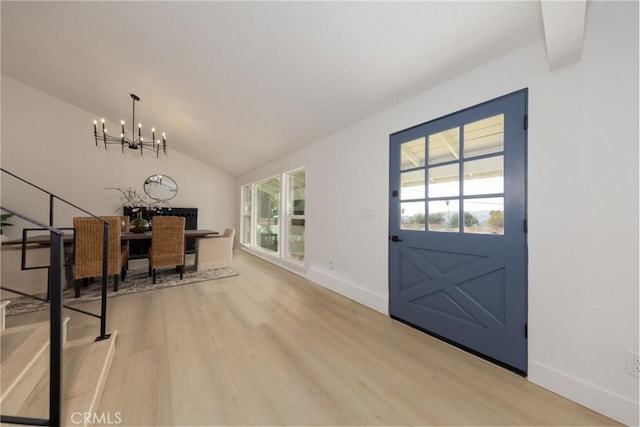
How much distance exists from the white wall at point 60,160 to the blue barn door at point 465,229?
232 inches

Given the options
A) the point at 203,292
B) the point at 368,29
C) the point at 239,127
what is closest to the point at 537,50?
the point at 368,29

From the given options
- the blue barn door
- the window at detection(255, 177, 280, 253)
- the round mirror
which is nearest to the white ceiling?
the blue barn door

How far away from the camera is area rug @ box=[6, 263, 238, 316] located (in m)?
2.66

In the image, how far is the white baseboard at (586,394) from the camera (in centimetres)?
123

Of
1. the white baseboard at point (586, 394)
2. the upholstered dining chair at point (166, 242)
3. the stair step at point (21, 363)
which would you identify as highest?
the upholstered dining chair at point (166, 242)

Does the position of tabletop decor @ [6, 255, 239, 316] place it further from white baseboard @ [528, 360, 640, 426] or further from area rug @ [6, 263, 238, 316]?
white baseboard @ [528, 360, 640, 426]

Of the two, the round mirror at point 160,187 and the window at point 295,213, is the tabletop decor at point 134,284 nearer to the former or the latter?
the window at point 295,213

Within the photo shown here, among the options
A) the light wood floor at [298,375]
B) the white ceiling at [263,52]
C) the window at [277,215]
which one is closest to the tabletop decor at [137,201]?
the window at [277,215]

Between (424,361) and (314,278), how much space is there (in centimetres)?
219

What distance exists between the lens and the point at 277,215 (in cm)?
533

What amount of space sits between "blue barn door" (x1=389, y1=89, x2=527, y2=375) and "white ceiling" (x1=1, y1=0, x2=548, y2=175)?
1.71 ft

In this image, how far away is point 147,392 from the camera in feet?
4.53

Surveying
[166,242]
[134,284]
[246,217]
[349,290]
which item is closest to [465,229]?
[349,290]

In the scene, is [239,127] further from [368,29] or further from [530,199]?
[530,199]
